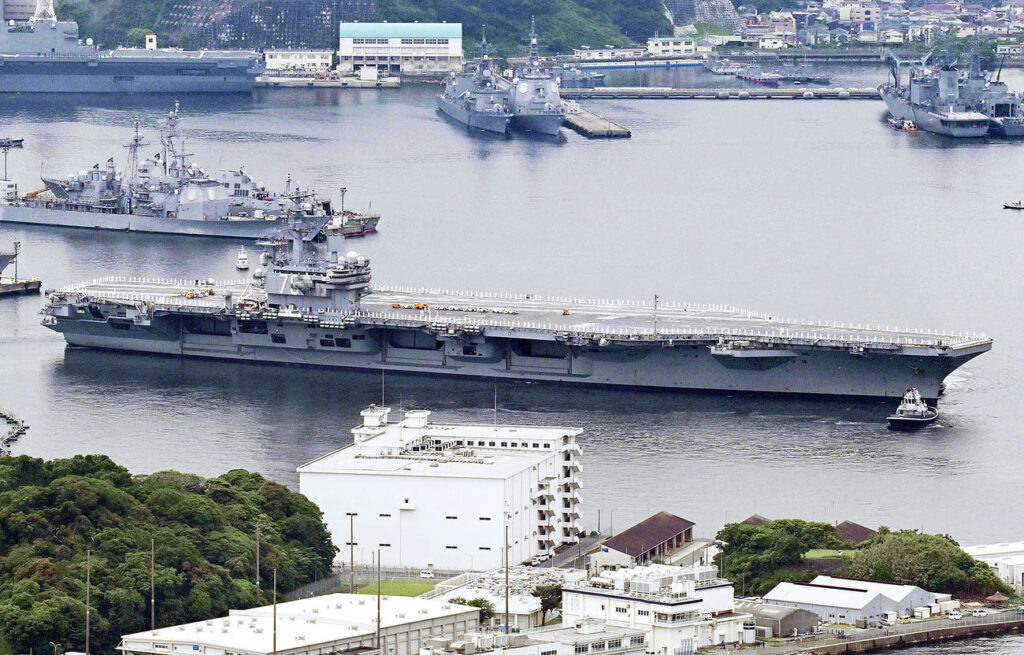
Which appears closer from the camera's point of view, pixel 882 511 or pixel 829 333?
pixel 882 511

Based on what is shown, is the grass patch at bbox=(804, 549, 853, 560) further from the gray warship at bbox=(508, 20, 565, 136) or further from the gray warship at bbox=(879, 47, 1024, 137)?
the gray warship at bbox=(879, 47, 1024, 137)

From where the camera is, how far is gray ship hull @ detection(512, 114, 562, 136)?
4633 inches

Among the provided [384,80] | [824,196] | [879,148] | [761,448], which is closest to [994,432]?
[761,448]

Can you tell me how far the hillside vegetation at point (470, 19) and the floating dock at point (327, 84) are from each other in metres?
10.1

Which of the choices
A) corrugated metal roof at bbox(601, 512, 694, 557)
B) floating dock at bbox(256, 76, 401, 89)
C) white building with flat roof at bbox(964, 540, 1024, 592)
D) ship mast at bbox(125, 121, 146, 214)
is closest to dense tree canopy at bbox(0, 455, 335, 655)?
corrugated metal roof at bbox(601, 512, 694, 557)

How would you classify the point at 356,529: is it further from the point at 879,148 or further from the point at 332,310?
the point at 879,148

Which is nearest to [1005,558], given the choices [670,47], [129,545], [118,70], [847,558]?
[847,558]

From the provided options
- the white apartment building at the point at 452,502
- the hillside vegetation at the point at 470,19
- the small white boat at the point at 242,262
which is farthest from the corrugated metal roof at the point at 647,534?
the hillside vegetation at the point at 470,19

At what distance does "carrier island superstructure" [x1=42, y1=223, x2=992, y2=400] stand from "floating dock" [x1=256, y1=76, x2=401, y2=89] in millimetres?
82147

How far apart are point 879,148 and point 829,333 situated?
57236mm

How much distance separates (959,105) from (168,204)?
170 feet

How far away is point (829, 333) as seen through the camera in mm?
56312

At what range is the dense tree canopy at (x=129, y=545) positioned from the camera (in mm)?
36750

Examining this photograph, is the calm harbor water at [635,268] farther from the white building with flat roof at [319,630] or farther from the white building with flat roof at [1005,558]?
the white building with flat roof at [319,630]
